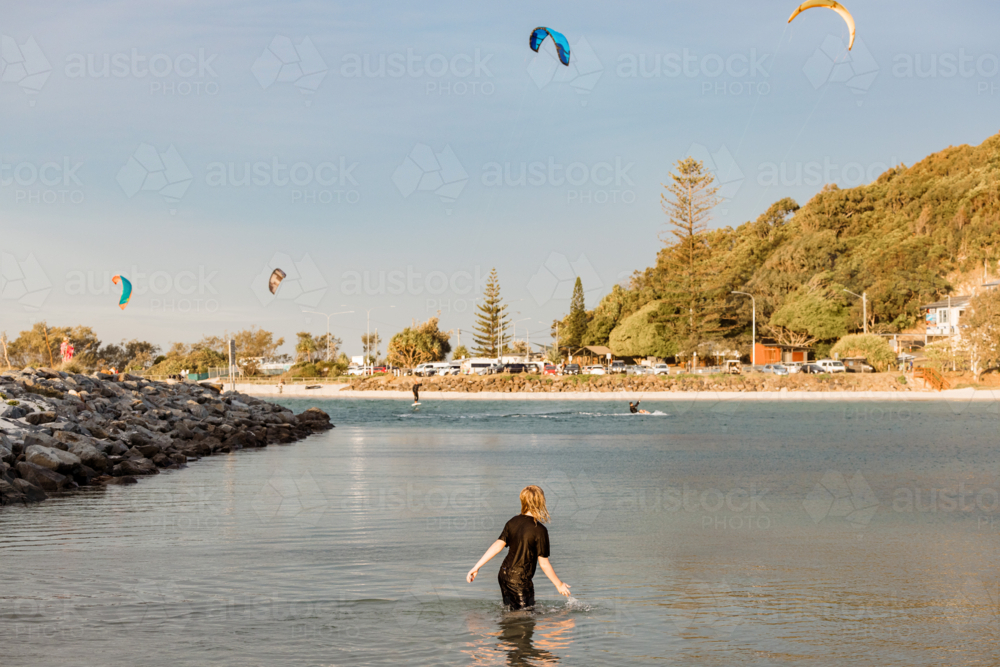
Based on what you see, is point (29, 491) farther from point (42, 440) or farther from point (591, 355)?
point (591, 355)

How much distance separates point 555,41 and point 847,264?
93.9 meters

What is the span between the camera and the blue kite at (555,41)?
32.1 metres

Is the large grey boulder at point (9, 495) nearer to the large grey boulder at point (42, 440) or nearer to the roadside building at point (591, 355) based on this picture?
the large grey boulder at point (42, 440)

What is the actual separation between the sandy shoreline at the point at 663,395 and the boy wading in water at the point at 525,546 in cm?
7375

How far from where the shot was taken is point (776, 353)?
113500mm

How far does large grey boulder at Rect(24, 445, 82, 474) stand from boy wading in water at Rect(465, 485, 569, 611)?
1536cm

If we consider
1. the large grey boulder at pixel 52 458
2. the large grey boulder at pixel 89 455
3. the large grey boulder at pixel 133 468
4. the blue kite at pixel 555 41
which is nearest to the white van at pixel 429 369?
the blue kite at pixel 555 41

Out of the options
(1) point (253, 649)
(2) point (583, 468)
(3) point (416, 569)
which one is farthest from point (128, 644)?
(2) point (583, 468)

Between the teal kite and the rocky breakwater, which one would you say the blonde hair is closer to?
the rocky breakwater

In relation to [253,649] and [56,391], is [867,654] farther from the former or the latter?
[56,391]

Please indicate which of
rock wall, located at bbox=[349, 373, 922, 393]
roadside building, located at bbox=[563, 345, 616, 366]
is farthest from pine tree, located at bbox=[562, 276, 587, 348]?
rock wall, located at bbox=[349, 373, 922, 393]

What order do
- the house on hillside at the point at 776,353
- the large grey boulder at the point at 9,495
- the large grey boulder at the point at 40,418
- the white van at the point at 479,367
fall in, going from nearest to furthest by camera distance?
the large grey boulder at the point at 9,495
the large grey boulder at the point at 40,418
the house on hillside at the point at 776,353
the white van at the point at 479,367

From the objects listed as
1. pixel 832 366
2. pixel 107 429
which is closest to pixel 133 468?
pixel 107 429

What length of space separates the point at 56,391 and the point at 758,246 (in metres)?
119
